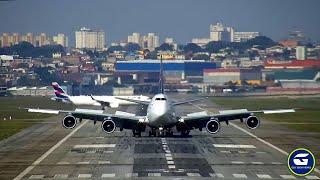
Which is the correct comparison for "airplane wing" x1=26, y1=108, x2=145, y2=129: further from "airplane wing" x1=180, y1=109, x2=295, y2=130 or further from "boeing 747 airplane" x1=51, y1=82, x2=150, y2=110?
"boeing 747 airplane" x1=51, y1=82, x2=150, y2=110

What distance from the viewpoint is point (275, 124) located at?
87.4m

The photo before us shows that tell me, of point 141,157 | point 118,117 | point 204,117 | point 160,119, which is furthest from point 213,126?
point 141,157

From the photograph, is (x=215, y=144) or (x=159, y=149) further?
Answer: (x=215, y=144)

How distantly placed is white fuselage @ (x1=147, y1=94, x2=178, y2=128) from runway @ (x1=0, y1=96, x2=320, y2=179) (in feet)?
3.65

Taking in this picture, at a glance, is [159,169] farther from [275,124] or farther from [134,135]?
[275,124]

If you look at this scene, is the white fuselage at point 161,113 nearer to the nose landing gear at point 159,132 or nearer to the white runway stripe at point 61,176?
the nose landing gear at point 159,132

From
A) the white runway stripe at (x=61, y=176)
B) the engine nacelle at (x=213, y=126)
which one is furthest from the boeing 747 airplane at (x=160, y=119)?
the white runway stripe at (x=61, y=176)

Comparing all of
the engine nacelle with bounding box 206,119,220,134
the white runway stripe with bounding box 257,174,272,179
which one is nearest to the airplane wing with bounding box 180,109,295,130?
the engine nacelle with bounding box 206,119,220,134

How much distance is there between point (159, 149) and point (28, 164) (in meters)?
10.3

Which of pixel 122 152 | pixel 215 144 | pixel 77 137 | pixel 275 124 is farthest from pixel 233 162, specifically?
pixel 275 124

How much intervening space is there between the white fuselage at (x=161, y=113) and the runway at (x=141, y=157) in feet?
3.65

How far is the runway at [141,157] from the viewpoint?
128 feet

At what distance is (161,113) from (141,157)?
38.1ft

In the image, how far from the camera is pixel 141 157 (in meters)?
47.2
